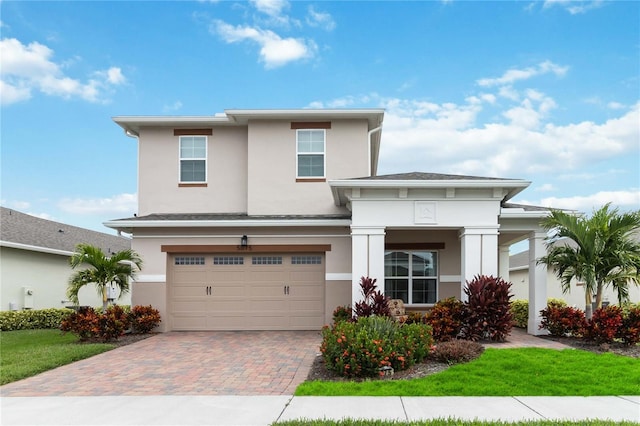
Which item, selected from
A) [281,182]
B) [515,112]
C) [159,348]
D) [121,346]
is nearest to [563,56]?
[515,112]

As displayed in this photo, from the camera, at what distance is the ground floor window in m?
16.0

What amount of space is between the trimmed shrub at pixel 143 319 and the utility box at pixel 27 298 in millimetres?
5440

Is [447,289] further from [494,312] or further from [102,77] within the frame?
[102,77]

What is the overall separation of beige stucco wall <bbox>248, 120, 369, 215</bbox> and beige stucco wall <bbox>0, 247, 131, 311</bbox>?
8.50 m

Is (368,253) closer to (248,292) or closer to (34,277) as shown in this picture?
(248,292)

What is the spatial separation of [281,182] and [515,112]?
8337 millimetres

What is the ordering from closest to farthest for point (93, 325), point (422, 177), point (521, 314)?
point (93, 325), point (422, 177), point (521, 314)

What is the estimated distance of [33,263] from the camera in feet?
61.8

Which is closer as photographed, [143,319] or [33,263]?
[143,319]

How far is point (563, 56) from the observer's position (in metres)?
14.3

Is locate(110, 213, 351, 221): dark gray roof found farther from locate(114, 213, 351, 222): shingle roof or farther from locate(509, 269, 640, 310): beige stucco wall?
locate(509, 269, 640, 310): beige stucco wall

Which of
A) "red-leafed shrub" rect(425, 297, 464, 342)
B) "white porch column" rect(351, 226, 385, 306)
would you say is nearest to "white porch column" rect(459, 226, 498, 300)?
"red-leafed shrub" rect(425, 297, 464, 342)

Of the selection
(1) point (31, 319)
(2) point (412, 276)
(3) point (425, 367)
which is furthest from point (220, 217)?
(3) point (425, 367)

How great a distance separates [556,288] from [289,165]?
46.3 ft
